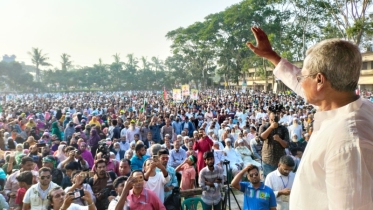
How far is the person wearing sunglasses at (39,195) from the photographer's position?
13.2 feet

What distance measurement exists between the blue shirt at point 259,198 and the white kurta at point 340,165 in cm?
283

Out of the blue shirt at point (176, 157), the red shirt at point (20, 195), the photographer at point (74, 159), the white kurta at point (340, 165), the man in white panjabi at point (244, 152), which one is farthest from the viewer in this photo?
the man in white panjabi at point (244, 152)

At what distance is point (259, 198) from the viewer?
3719mm

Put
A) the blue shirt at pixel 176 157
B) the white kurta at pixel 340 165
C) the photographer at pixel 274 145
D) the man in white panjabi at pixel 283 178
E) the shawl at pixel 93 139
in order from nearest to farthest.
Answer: the white kurta at pixel 340 165 < the man in white panjabi at pixel 283 178 < the photographer at pixel 274 145 < the blue shirt at pixel 176 157 < the shawl at pixel 93 139

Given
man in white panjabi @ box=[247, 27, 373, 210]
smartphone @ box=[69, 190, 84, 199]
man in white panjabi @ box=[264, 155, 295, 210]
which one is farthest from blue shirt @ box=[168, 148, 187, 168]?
man in white panjabi @ box=[247, 27, 373, 210]

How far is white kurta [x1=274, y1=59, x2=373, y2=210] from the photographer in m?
0.84

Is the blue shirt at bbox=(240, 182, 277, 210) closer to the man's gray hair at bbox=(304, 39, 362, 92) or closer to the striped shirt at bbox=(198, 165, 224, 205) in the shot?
the striped shirt at bbox=(198, 165, 224, 205)

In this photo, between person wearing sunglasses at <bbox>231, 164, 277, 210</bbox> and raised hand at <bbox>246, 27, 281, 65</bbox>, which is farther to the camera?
person wearing sunglasses at <bbox>231, 164, 277, 210</bbox>

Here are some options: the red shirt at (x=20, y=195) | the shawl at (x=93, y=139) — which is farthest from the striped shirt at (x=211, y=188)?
the shawl at (x=93, y=139)

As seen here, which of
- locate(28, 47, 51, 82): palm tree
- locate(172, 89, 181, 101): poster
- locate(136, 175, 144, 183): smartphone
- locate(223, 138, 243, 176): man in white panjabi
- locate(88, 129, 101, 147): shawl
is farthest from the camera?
locate(28, 47, 51, 82): palm tree

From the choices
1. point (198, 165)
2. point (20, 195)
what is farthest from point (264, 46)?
point (198, 165)

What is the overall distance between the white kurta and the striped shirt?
373 cm

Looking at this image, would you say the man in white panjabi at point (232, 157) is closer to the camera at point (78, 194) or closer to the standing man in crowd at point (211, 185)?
the standing man in crowd at point (211, 185)

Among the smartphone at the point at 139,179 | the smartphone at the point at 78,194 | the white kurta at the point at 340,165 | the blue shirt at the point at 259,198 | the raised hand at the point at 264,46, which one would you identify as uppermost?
the raised hand at the point at 264,46
